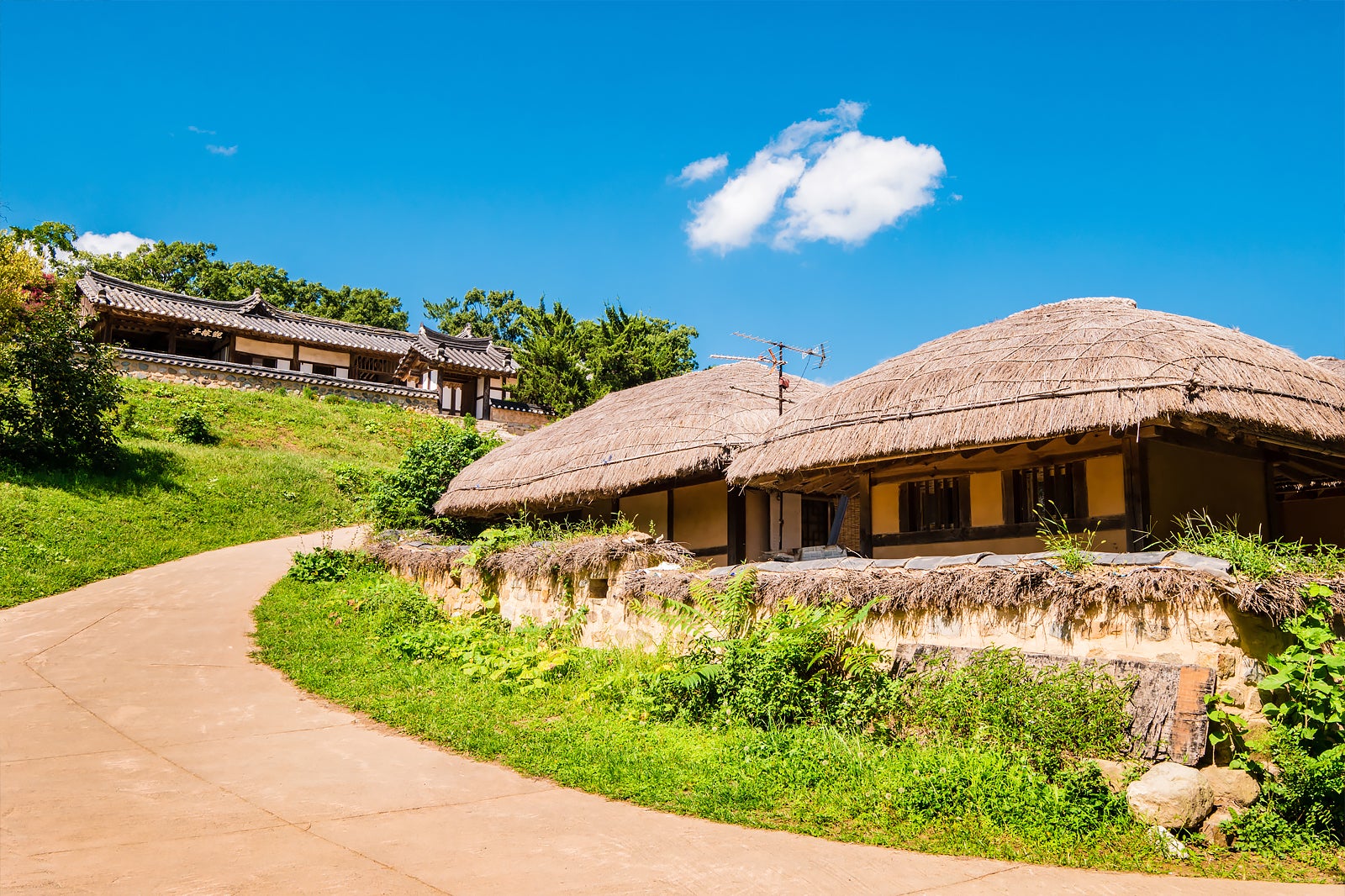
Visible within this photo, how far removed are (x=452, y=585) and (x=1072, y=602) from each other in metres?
9.24

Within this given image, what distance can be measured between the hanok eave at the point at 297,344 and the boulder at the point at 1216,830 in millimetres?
30159

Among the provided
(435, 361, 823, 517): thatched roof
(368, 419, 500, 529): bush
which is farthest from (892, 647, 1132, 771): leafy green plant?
(368, 419, 500, 529): bush

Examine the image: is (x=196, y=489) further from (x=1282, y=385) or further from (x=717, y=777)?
(x=1282, y=385)

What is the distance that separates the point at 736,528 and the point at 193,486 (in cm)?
1322

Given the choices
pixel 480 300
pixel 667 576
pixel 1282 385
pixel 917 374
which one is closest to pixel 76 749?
pixel 667 576

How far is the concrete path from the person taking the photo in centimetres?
471

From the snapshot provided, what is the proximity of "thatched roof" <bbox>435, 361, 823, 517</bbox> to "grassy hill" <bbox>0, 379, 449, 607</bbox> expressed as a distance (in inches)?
210

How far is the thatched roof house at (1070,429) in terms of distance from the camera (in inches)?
345

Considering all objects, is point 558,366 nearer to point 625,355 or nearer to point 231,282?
point 625,355

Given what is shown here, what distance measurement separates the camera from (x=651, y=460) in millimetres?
13164

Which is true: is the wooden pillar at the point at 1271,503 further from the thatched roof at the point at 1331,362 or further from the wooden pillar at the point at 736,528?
the wooden pillar at the point at 736,528

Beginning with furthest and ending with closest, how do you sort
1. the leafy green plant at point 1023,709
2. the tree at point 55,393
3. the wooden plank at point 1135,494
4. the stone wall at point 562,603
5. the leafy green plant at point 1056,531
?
the tree at point 55,393 → the stone wall at point 562,603 → the leafy green plant at point 1056,531 → the wooden plank at point 1135,494 → the leafy green plant at point 1023,709

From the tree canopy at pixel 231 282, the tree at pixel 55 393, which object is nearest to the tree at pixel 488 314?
the tree canopy at pixel 231 282

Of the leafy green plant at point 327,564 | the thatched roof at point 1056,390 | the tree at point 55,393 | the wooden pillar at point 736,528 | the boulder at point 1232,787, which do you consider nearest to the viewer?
the boulder at point 1232,787
